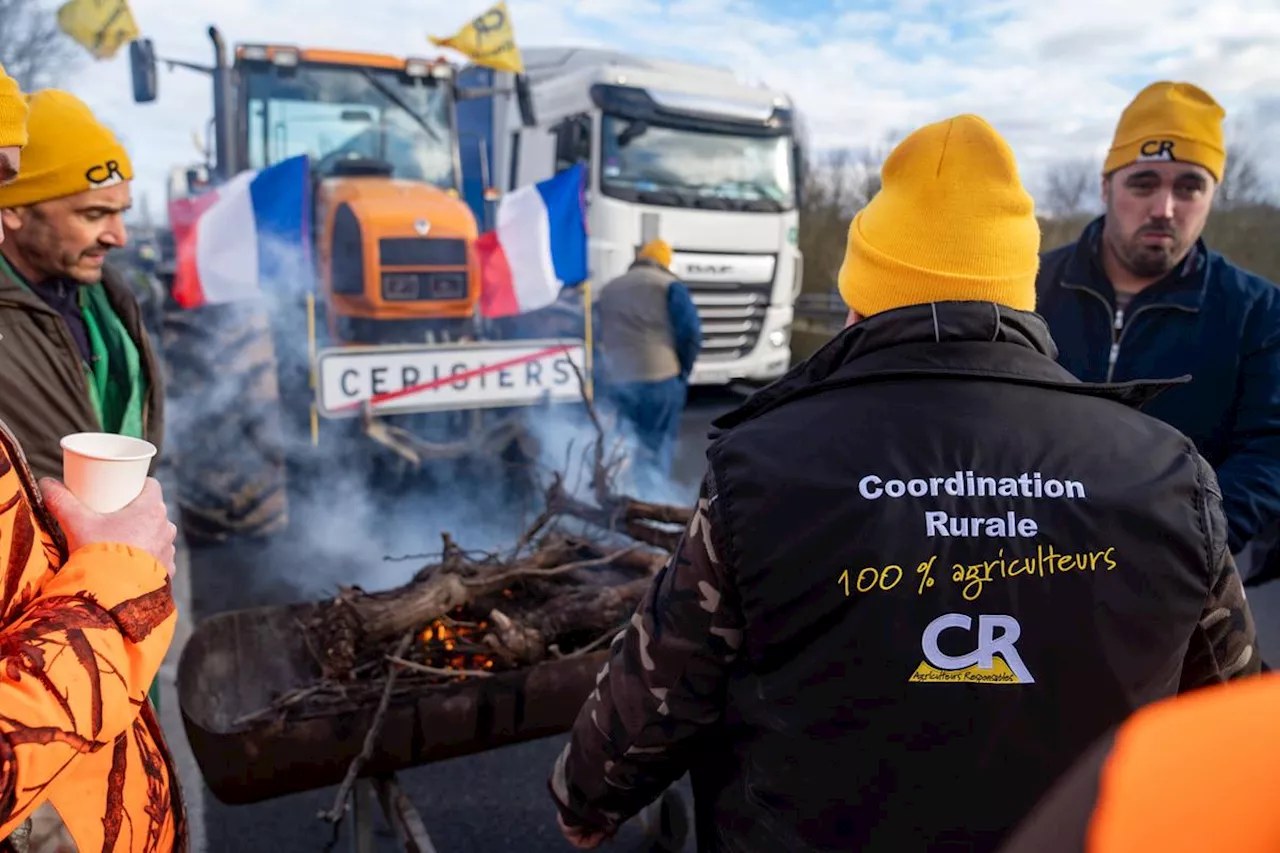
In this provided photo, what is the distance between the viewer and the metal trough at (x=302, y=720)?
2.20 metres

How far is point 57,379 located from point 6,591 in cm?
128

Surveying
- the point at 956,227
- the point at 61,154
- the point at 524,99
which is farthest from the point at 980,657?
the point at 524,99

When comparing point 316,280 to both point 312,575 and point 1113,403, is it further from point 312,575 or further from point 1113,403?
point 1113,403

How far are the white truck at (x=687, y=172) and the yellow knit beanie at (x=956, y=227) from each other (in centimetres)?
742

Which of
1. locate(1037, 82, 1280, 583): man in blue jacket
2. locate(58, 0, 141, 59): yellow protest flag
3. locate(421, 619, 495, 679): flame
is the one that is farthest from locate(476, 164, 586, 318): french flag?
locate(1037, 82, 1280, 583): man in blue jacket

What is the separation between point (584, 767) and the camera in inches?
62.2

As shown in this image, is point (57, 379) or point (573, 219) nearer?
point (57, 379)

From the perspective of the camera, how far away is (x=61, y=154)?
225cm

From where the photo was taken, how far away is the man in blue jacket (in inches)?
101

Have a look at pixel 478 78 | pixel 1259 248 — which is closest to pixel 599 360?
pixel 478 78

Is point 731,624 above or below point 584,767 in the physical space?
above

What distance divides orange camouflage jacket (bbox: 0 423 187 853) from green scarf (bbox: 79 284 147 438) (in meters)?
1.45

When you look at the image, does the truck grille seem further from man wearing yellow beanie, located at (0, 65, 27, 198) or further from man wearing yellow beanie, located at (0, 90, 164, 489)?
man wearing yellow beanie, located at (0, 65, 27, 198)

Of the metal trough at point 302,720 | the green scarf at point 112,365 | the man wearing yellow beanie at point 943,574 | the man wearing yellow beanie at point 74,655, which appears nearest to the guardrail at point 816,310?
the metal trough at point 302,720
